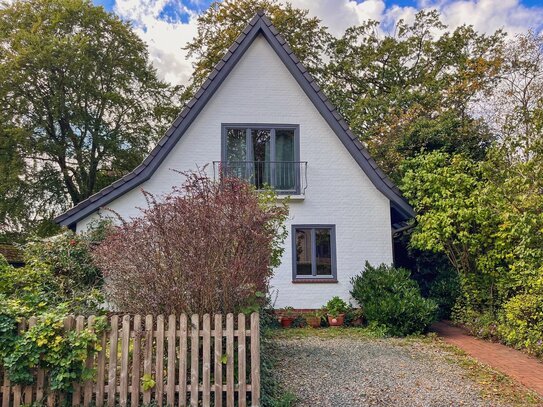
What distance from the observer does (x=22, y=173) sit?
22094 millimetres

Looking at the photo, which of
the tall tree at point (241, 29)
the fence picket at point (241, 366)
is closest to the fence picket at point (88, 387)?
the fence picket at point (241, 366)

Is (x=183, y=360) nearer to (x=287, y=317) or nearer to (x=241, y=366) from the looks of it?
(x=241, y=366)

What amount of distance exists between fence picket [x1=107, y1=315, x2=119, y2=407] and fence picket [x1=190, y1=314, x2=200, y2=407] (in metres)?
0.88

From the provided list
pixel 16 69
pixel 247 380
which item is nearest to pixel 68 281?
pixel 247 380

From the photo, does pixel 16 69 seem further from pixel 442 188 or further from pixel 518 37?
pixel 518 37

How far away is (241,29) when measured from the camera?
2192 centimetres

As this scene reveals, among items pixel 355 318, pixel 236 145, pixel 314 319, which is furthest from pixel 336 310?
pixel 236 145

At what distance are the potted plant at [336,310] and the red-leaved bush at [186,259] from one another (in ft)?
19.6

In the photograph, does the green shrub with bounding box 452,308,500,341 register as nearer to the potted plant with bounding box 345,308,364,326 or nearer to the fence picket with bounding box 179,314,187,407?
the potted plant with bounding box 345,308,364,326

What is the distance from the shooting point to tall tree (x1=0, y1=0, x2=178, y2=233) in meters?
21.6

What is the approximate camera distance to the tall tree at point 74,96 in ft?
70.8

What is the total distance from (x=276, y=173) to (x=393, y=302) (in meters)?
4.82

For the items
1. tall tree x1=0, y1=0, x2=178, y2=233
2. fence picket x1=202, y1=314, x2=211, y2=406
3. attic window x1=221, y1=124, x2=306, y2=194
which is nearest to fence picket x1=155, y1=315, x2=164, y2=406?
fence picket x1=202, y1=314, x2=211, y2=406

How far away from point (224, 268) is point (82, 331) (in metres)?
1.79
